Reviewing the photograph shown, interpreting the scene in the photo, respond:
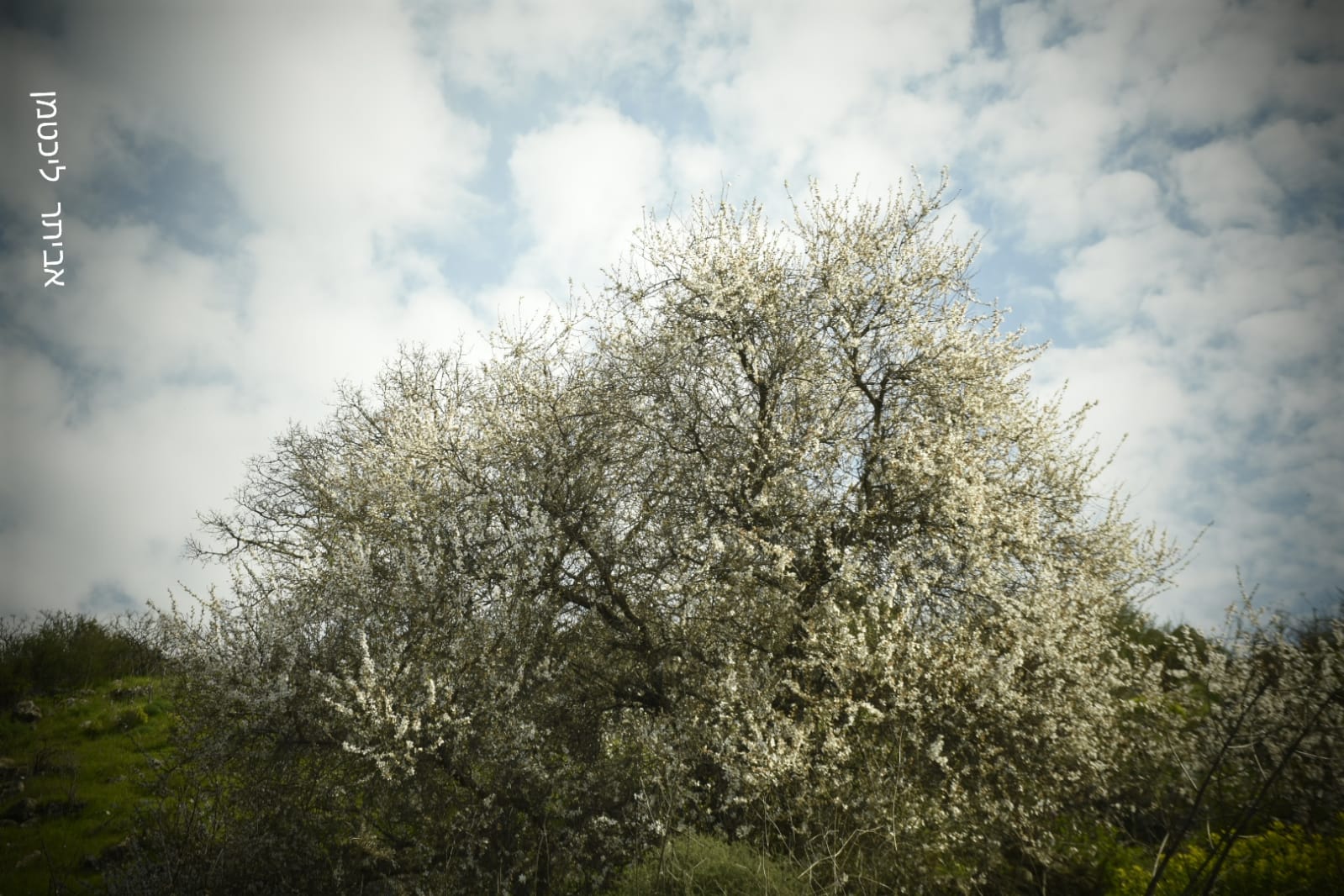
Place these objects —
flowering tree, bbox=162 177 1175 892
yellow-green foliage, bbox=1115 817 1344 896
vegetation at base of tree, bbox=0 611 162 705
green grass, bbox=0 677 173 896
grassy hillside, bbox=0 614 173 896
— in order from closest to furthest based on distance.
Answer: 1. yellow-green foliage, bbox=1115 817 1344 896
2. flowering tree, bbox=162 177 1175 892
3. green grass, bbox=0 677 173 896
4. grassy hillside, bbox=0 614 173 896
5. vegetation at base of tree, bbox=0 611 162 705

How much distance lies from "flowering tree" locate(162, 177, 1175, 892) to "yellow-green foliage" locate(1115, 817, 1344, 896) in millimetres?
1143

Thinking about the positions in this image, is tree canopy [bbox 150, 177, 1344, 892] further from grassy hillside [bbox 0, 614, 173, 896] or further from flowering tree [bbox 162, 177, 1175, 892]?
grassy hillside [bbox 0, 614, 173, 896]

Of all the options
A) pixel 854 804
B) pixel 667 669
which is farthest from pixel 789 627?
pixel 854 804

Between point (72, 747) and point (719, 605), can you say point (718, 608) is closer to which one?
point (719, 605)

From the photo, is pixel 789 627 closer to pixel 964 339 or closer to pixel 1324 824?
pixel 964 339

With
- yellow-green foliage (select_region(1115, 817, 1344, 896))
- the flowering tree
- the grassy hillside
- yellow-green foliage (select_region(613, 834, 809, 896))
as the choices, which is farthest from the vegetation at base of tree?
yellow-green foliage (select_region(1115, 817, 1344, 896))

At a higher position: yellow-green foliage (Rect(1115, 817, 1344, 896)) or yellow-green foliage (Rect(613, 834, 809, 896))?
yellow-green foliage (Rect(613, 834, 809, 896))

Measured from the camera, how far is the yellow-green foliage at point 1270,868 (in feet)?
19.9

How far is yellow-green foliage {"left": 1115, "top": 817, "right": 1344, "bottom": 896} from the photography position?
6.08m

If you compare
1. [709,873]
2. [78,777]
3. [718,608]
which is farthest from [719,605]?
[78,777]

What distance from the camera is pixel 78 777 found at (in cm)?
1548

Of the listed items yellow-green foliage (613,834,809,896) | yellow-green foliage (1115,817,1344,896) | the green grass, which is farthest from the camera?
the green grass

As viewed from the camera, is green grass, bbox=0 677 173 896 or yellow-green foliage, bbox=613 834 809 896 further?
Answer: green grass, bbox=0 677 173 896

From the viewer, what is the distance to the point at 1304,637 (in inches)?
462
